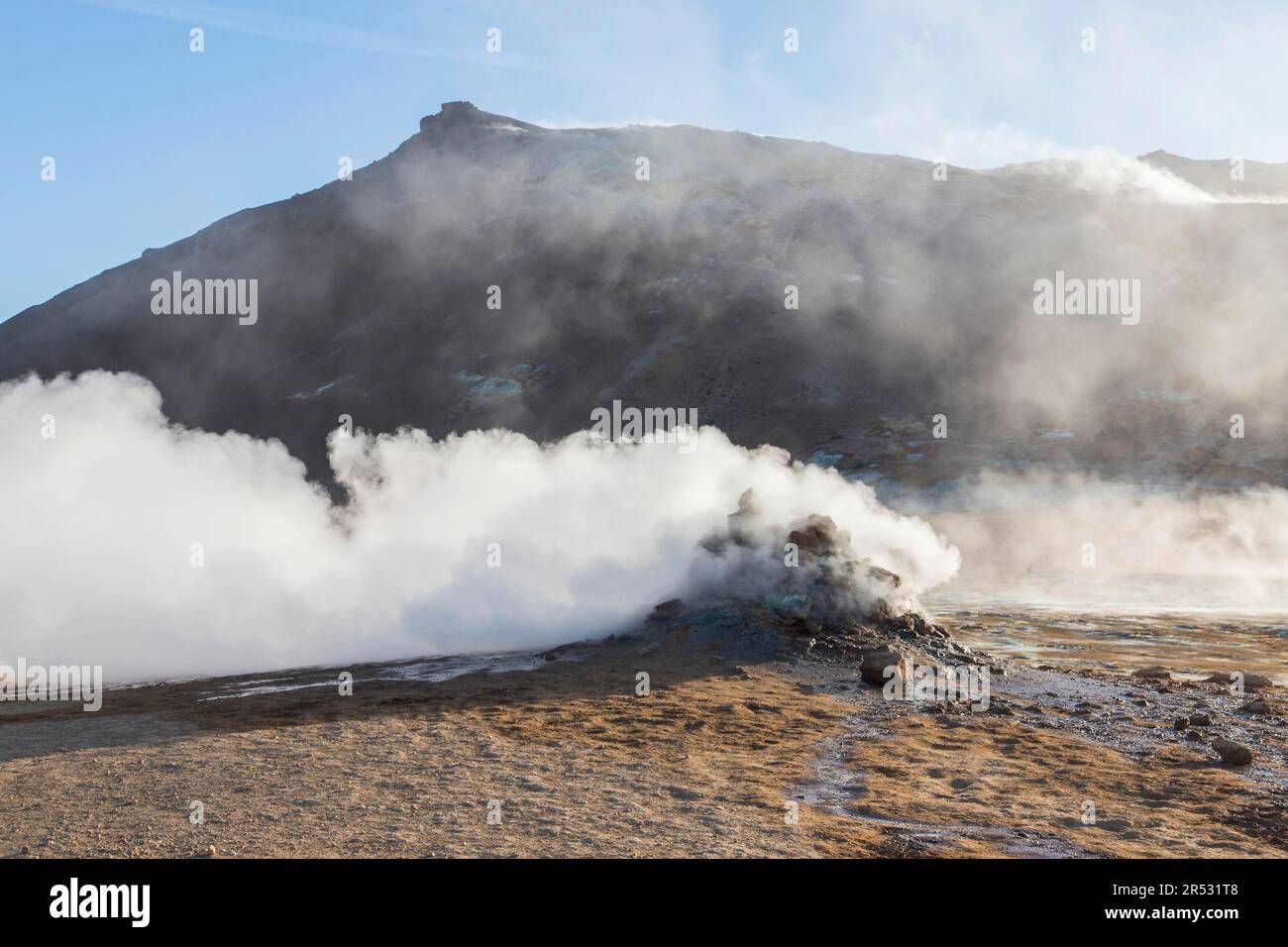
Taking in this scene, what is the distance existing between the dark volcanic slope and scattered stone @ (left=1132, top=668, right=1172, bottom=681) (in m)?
42.2

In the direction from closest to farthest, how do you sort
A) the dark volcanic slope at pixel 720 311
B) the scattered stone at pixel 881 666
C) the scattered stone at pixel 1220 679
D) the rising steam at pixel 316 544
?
the scattered stone at pixel 881 666, the scattered stone at pixel 1220 679, the rising steam at pixel 316 544, the dark volcanic slope at pixel 720 311

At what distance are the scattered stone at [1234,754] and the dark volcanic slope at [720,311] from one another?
49.6m

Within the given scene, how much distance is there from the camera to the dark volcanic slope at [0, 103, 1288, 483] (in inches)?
2835

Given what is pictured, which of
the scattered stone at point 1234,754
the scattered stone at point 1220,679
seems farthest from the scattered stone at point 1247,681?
the scattered stone at point 1234,754

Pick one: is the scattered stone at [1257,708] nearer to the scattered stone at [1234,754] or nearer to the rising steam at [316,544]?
the scattered stone at [1234,754]

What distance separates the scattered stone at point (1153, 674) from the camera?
62.2 feet

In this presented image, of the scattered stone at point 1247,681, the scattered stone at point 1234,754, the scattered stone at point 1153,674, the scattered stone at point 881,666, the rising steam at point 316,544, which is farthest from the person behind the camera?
the rising steam at point 316,544

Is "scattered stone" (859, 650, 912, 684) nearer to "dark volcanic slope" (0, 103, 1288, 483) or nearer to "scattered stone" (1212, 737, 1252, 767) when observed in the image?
"scattered stone" (1212, 737, 1252, 767)

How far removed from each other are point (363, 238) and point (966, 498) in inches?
3178

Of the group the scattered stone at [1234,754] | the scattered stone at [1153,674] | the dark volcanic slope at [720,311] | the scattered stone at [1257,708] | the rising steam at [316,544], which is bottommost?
the scattered stone at [1153,674]

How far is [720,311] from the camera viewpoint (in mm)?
90125

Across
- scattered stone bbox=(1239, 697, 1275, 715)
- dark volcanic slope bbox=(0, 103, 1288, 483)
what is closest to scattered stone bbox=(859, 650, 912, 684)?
scattered stone bbox=(1239, 697, 1275, 715)
